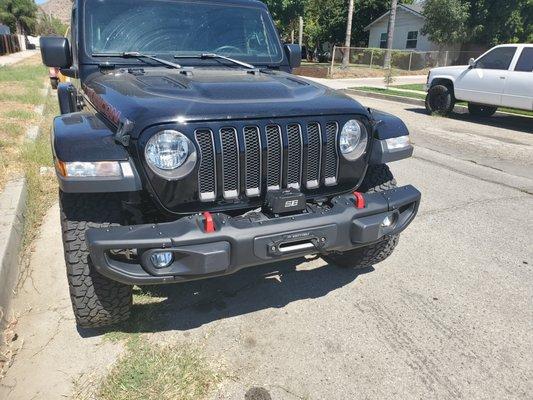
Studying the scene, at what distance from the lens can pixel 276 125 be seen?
230 centimetres

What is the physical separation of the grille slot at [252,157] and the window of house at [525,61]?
903cm

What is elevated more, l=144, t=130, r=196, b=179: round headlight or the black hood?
the black hood

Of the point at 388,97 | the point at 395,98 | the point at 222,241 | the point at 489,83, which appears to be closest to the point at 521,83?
the point at 489,83

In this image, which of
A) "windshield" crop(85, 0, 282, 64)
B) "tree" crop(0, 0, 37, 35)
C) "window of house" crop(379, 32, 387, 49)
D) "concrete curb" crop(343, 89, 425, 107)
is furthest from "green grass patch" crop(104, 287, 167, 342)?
"tree" crop(0, 0, 37, 35)

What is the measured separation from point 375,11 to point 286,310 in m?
41.0

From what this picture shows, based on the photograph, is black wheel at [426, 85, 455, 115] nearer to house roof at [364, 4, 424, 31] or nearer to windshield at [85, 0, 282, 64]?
windshield at [85, 0, 282, 64]

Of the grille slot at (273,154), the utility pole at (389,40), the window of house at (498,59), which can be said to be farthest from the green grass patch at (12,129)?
the utility pole at (389,40)

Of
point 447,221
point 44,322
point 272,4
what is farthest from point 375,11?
point 44,322

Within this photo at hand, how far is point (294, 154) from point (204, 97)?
56 cm

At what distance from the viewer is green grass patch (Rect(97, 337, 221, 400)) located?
216cm

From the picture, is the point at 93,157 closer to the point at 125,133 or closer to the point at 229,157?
the point at 125,133

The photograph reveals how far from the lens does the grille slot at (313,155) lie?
7.87 ft

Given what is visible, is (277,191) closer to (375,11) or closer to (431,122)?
(431,122)

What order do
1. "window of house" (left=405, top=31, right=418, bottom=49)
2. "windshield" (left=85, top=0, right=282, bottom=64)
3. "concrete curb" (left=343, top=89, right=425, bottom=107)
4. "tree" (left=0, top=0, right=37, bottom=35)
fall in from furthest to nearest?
1. "tree" (left=0, top=0, right=37, bottom=35)
2. "window of house" (left=405, top=31, right=418, bottom=49)
3. "concrete curb" (left=343, top=89, right=425, bottom=107)
4. "windshield" (left=85, top=0, right=282, bottom=64)
